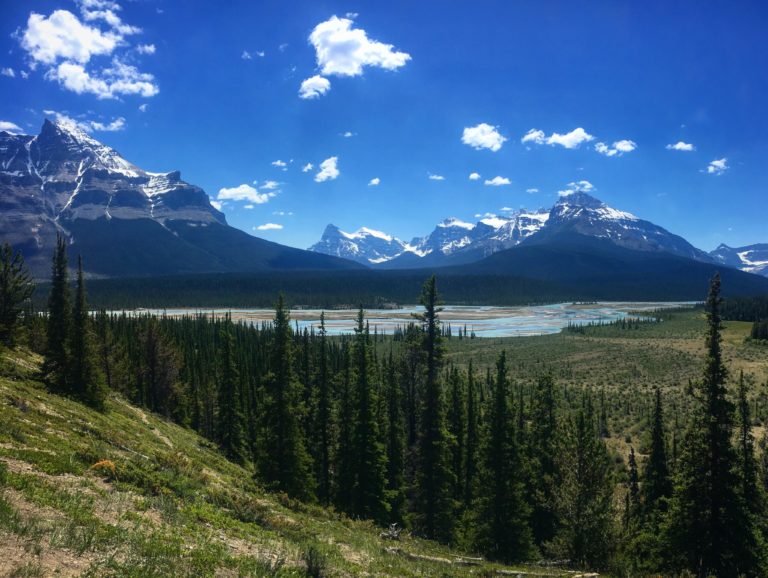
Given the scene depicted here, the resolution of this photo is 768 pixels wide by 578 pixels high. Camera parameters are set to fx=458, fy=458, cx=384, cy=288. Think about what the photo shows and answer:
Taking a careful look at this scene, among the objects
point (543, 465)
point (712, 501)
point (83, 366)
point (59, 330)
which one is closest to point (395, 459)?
point (543, 465)

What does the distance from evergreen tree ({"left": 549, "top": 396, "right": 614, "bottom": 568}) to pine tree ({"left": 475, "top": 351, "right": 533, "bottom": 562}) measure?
2.12 m

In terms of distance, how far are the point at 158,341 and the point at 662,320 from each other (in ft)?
665

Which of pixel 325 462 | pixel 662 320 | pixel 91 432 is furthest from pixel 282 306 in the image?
pixel 662 320

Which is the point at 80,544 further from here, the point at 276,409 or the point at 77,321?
the point at 77,321

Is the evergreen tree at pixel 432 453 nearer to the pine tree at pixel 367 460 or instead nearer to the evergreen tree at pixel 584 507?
the pine tree at pixel 367 460

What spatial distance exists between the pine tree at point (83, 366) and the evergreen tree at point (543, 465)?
27.7m

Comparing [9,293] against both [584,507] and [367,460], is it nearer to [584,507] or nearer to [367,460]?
[367,460]

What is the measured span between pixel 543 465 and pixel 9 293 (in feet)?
138

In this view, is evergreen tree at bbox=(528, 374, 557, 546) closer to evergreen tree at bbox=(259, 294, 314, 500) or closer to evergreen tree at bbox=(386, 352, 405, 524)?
evergreen tree at bbox=(386, 352, 405, 524)

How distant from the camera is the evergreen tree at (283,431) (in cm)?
2819

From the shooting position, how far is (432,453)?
2903 centimetres

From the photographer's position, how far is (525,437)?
34844 mm

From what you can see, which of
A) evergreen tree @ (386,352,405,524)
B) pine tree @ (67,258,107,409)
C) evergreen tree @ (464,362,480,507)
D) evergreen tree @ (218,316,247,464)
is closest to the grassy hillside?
pine tree @ (67,258,107,409)

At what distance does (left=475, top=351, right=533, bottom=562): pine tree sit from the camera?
1000 inches
